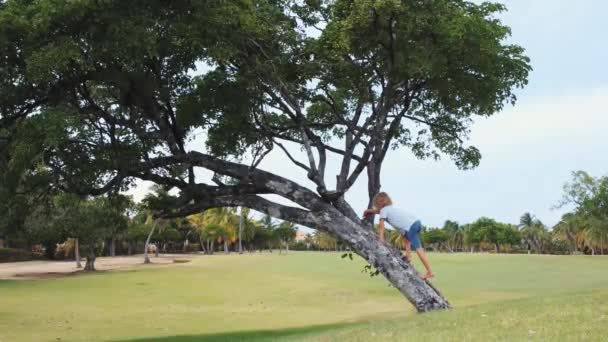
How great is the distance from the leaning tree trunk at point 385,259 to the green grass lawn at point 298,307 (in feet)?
1.66

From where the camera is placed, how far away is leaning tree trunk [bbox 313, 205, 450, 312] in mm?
13750

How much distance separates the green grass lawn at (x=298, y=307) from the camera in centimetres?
865

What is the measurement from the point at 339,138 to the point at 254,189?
14.4 feet

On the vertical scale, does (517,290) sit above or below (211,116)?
below

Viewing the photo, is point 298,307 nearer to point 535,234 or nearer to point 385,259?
point 385,259

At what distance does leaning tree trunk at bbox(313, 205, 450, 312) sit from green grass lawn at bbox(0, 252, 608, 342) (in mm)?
505

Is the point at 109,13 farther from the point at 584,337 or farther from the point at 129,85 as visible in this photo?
the point at 584,337

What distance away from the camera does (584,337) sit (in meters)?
6.91

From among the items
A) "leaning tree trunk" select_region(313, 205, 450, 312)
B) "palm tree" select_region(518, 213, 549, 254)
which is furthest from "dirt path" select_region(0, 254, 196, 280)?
"palm tree" select_region(518, 213, 549, 254)

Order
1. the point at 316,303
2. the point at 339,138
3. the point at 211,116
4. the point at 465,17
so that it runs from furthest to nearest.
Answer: the point at 316,303 < the point at 339,138 < the point at 211,116 < the point at 465,17

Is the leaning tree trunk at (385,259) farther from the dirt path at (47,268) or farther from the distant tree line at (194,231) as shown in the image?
the dirt path at (47,268)

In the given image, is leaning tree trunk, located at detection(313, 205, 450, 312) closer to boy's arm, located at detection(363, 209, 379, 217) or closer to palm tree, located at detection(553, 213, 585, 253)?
boy's arm, located at detection(363, 209, 379, 217)

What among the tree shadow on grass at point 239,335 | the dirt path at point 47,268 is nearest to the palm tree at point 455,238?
the dirt path at point 47,268

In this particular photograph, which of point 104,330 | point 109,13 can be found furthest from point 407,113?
point 104,330
